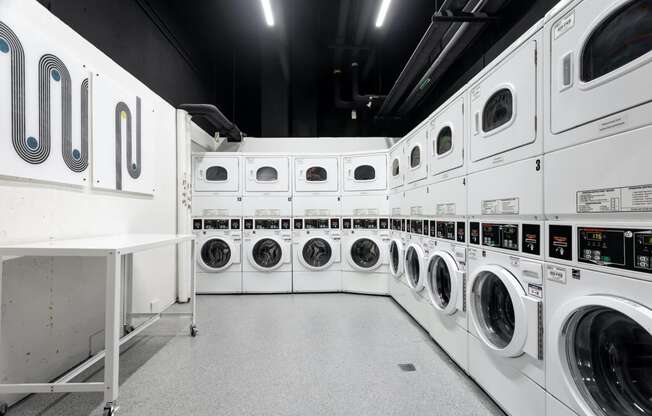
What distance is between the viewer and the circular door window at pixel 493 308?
1693 mm

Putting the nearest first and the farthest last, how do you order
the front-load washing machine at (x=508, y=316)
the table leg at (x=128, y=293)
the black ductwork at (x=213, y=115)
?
the front-load washing machine at (x=508, y=316)
the table leg at (x=128, y=293)
the black ductwork at (x=213, y=115)

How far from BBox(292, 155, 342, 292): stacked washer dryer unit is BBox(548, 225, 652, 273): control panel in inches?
115

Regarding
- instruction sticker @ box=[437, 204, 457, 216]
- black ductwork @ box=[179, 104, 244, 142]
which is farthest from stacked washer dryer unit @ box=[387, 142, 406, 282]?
black ductwork @ box=[179, 104, 244, 142]

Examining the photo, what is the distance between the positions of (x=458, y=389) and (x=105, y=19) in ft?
12.7

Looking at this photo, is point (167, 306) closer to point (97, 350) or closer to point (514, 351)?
point (97, 350)

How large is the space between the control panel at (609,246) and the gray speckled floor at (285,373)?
3.56ft

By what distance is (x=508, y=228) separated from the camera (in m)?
1.54

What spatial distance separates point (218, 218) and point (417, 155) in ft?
8.81

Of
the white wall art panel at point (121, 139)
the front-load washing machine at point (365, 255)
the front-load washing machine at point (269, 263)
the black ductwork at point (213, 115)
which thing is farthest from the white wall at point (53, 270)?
the front-load washing machine at point (365, 255)

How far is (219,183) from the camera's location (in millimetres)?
3938

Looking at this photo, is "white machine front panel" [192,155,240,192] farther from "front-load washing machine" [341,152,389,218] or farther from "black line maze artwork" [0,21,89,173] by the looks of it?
"black line maze artwork" [0,21,89,173]

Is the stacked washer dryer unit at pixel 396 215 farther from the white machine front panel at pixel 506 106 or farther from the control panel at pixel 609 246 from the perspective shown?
the control panel at pixel 609 246

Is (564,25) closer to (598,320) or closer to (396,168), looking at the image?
(598,320)

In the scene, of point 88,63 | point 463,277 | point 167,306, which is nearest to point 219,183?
point 167,306
